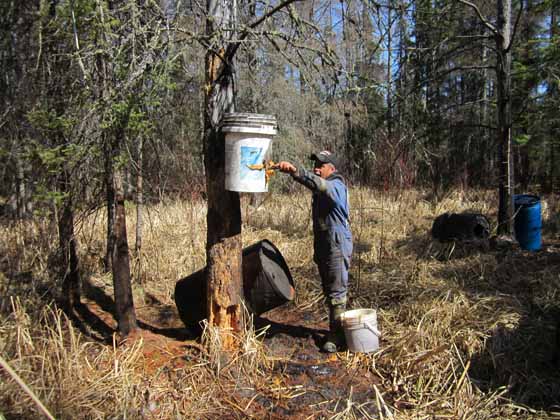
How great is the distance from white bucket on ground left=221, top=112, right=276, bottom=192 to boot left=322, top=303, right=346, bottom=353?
58.8 inches

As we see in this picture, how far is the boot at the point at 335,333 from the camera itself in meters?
3.95

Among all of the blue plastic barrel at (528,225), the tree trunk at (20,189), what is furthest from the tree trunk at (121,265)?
the blue plastic barrel at (528,225)

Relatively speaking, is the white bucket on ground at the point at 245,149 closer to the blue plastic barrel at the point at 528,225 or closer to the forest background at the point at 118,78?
the forest background at the point at 118,78

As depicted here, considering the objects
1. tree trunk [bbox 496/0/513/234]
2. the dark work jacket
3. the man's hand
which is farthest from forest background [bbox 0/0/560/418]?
tree trunk [bbox 496/0/513/234]

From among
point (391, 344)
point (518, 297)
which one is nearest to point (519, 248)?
point (518, 297)

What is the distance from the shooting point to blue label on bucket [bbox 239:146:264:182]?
301 centimetres

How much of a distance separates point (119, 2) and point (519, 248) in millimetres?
5959

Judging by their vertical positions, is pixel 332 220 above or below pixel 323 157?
below

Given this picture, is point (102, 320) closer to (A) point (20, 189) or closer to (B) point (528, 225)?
(A) point (20, 189)

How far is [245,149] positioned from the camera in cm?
302

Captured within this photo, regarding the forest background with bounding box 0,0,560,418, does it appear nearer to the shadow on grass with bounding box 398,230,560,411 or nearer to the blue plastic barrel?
the shadow on grass with bounding box 398,230,560,411

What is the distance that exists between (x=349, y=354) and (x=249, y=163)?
1905 millimetres

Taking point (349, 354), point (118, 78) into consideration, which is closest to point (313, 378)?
point (349, 354)

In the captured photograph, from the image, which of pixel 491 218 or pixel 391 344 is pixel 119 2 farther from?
pixel 491 218
